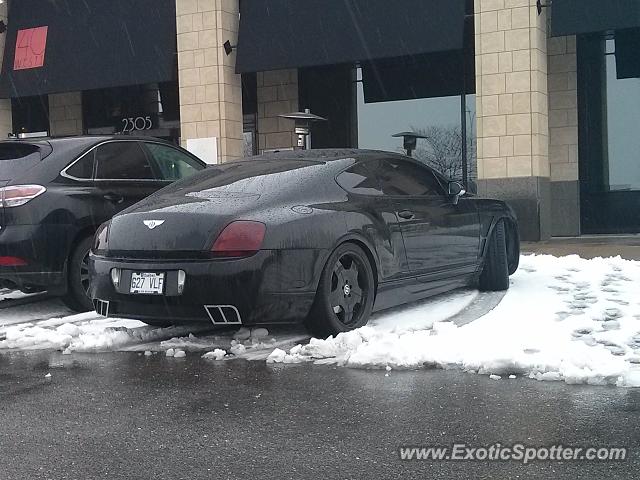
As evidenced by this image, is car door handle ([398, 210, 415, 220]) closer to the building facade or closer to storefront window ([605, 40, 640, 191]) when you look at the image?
the building facade

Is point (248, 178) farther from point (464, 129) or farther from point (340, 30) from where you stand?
point (464, 129)

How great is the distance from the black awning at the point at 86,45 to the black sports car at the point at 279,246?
1018cm

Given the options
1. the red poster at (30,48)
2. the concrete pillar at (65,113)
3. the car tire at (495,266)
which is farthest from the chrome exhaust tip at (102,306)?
the concrete pillar at (65,113)

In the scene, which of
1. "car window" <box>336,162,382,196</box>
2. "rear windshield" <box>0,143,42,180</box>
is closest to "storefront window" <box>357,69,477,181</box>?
"car window" <box>336,162,382,196</box>

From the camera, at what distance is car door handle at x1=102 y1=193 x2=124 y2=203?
732 cm

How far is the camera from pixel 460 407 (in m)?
3.89

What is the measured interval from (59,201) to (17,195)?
346mm

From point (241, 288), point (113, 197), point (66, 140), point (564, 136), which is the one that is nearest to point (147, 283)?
point (241, 288)

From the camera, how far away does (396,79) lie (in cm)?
1656

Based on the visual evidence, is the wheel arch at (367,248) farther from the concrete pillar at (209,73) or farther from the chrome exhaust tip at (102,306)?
the concrete pillar at (209,73)

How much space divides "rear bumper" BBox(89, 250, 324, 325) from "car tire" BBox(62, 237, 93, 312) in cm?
177

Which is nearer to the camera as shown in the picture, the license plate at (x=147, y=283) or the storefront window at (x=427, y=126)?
the license plate at (x=147, y=283)

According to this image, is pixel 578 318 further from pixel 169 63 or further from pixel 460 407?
pixel 169 63

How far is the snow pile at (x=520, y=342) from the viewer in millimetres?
4520
